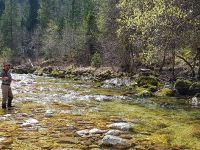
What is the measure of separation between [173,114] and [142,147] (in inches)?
290

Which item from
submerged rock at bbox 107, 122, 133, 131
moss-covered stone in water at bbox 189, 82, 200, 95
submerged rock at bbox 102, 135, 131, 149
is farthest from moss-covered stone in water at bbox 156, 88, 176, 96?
submerged rock at bbox 102, 135, 131, 149

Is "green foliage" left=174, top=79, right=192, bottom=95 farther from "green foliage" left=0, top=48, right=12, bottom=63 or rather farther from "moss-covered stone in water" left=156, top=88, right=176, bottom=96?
"green foliage" left=0, top=48, right=12, bottom=63

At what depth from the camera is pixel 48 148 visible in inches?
474

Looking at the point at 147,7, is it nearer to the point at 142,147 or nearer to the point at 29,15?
the point at 142,147

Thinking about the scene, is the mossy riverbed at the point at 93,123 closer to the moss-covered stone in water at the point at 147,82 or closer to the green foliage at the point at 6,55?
the moss-covered stone in water at the point at 147,82

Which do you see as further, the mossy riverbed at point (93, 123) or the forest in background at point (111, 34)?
the forest in background at point (111, 34)

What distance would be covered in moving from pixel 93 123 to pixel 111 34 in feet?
132

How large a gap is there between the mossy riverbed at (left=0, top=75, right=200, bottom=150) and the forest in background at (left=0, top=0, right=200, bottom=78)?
490 centimetres

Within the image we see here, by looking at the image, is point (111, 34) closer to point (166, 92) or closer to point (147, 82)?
point (147, 82)

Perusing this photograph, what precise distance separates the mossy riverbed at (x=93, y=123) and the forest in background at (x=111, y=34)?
4.90 m

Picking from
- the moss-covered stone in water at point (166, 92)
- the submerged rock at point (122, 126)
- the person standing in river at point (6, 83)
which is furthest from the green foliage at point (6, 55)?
the submerged rock at point (122, 126)

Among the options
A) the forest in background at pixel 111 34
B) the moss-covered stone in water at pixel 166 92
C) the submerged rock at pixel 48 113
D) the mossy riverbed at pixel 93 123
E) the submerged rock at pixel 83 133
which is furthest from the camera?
the moss-covered stone in water at pixel 166 92

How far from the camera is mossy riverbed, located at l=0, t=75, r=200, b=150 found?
499 inches

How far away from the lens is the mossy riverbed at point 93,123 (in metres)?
12.7
